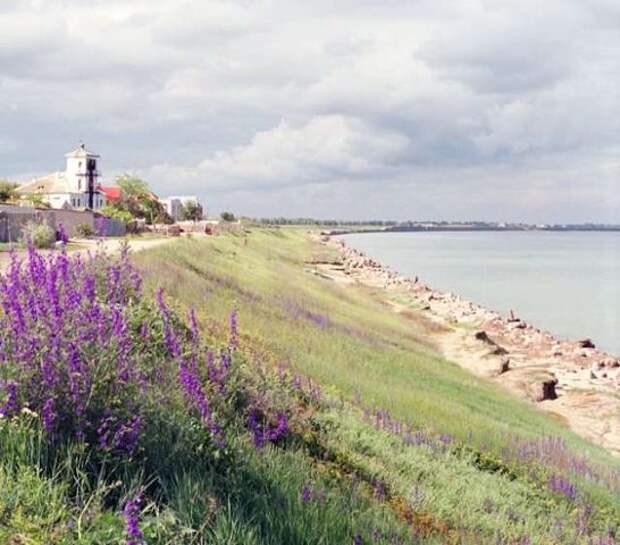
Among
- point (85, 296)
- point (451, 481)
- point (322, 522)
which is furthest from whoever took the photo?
point (451, 481)

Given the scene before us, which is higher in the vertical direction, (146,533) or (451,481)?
(146,533)

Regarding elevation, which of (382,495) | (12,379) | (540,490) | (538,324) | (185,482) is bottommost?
(538,324)

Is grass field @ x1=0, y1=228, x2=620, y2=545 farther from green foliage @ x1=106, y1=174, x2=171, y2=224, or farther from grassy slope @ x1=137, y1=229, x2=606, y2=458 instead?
green foliage @ x1=106, y1=174, x2=171, y2=224

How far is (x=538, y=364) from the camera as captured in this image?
107 ft

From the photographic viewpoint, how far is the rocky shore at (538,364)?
22328 mm

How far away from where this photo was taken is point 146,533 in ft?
12.4

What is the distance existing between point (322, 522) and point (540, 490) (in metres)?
4.94

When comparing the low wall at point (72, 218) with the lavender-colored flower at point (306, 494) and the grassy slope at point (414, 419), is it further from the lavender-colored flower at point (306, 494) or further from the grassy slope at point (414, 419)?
the lavender-colored flower at point (306, 494)

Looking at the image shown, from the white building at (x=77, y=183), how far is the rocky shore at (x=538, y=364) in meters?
55.3

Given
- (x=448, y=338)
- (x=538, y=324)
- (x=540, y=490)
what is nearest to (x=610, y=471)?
(x=540, y=490)

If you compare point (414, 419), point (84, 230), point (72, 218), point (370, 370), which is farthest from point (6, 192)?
point (414, 419)

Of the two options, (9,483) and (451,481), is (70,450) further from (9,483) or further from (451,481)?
(451,481)

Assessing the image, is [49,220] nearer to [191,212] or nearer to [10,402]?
[10,402]

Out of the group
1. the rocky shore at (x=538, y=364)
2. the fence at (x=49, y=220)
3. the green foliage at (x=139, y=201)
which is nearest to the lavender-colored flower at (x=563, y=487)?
the rocky shore at (x=538, y=364)
